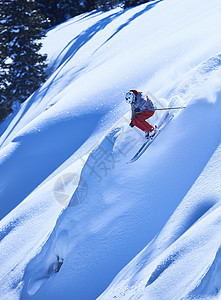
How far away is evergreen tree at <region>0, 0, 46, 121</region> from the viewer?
754 inches

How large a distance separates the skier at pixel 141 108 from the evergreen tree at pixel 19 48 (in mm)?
15471

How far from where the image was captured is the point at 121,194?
6895 millimetres

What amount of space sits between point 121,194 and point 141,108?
245 cm

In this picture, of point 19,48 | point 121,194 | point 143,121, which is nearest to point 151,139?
point 143,121

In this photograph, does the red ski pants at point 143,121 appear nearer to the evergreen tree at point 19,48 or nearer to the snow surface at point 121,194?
the snow surface at point 121,194

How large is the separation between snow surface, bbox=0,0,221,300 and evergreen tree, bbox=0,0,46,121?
9663 millimetres

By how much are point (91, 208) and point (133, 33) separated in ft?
50.0

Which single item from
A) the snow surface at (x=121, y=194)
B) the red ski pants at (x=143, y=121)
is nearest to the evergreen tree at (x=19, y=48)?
the snow surface at (x=121, y=194)

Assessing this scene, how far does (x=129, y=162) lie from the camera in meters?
7.42

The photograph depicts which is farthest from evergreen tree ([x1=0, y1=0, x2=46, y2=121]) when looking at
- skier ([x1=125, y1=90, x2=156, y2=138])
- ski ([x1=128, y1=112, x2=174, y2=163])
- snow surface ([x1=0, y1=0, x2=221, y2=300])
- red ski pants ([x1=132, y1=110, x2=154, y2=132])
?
ski ([x1=128, y1=112, x2=174, y2=163])

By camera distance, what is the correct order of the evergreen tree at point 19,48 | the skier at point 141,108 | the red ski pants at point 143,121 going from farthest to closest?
the evergreen tree at point 19,48 → the red ski pants at point 143,121 → the skier at point 141,108

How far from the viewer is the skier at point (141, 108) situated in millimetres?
7211

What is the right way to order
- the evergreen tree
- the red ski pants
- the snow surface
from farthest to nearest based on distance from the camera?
the evergreen tree
the red ski pants
the snow surface

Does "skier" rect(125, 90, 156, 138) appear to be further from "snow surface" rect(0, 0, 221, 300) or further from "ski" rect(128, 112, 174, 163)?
"snow surface" rect(0, 0, 221, 300)
